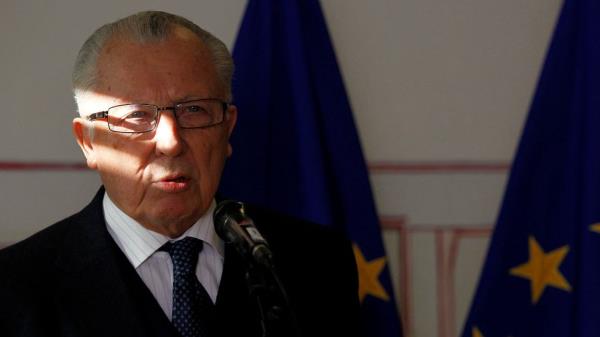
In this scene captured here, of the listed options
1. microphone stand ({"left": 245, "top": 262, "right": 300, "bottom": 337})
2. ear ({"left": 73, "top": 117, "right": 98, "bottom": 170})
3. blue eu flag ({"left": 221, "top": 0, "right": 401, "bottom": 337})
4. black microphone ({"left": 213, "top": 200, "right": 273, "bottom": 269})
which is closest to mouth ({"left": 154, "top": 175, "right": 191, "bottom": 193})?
ear ({"left": 73, "top": 117, "right": 98, "bottom": 170})

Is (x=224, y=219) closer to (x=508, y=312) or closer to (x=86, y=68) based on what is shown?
(x=86, y=68)

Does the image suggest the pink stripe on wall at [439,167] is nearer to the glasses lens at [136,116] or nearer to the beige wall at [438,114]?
the beige wall at [438,114]

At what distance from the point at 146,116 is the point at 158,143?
0.08 meters

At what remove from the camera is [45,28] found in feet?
11.4

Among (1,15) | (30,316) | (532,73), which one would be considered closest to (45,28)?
(1,15)

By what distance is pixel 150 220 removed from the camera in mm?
2443

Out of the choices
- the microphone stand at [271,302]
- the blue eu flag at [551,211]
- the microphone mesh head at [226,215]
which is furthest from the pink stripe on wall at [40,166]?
the microphone stand at [271,302]

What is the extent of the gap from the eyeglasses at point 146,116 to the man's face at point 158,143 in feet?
0.05

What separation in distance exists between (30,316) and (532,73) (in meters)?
2.20

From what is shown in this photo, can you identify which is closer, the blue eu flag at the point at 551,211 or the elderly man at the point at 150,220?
the elderly man at the point at 150,220

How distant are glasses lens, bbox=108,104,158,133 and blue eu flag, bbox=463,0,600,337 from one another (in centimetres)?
153

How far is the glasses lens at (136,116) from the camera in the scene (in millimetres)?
2424

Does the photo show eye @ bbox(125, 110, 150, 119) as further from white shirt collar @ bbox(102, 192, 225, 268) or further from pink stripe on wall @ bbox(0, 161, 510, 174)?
pink stripe on wall @ bbox(0, 161, 510, 174)

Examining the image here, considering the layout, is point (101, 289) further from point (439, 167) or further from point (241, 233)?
point (439, 167)
